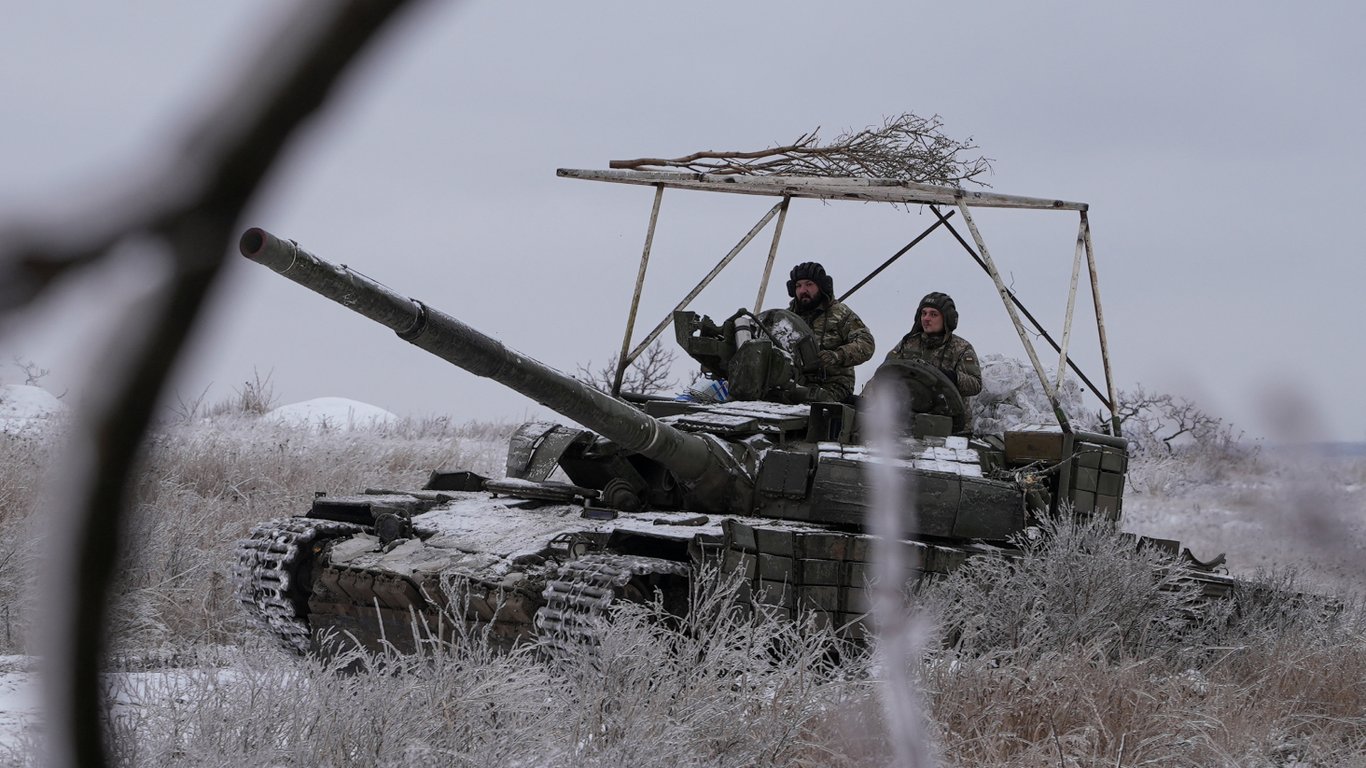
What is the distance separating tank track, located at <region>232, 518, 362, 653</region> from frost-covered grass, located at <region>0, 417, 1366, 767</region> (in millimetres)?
607

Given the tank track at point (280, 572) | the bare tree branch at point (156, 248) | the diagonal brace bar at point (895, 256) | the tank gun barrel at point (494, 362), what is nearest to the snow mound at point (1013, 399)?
the diagonal brace bar at point (895, 256)

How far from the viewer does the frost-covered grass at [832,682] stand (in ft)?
15.7

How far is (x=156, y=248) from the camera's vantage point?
48cm

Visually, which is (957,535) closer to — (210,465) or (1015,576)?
(1015,576)

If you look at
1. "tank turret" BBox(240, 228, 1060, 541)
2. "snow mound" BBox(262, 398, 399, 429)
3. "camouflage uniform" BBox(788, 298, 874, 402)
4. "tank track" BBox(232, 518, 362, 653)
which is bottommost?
"tank track" BBox(232, 518, 362, 653)

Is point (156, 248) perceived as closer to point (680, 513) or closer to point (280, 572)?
point (680, 513)

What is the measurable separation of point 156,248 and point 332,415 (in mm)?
22351

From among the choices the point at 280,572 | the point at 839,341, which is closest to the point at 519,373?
the point at 280,572

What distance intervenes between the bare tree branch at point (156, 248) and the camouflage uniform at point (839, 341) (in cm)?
938

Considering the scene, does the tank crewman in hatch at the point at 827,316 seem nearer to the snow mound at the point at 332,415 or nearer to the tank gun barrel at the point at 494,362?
the tank gun barrel at the point at 494,362

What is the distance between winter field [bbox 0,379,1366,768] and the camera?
15.6 ft

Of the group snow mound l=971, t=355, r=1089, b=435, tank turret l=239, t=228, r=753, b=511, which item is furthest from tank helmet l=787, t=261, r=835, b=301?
snow mound l=971, t=355, r=1089, b=435

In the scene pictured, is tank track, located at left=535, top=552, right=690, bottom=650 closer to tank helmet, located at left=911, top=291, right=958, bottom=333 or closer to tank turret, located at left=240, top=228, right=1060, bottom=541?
tank turret, located at left=240, top=228, right=1060, bottom=541

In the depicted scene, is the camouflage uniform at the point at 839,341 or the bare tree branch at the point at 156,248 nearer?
the bare tree branch at the point at 156,248
